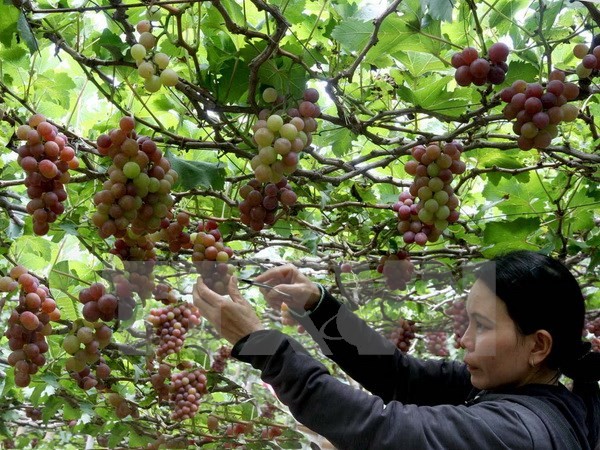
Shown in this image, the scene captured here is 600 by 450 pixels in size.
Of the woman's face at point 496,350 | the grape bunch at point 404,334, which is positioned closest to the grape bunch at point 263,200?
the woman's face at point 496,350

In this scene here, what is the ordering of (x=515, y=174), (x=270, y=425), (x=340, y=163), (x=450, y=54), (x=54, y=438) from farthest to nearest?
(x=54, y=438), (x=270, y=425), (x=515, y=174), (x=340, y=163), (x=450, y=54)

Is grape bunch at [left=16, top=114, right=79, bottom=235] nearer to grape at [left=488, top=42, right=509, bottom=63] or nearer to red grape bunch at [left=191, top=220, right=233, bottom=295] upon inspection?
red grape bunch at [left=191, top=220, right=233, bottom=295]

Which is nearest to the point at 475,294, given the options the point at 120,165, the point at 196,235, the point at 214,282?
the point at 214,282

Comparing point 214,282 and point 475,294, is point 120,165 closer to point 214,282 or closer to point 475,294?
point 214,282

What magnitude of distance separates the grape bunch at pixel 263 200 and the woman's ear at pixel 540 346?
2.07 feet

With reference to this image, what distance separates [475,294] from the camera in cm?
157

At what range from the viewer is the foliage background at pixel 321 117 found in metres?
1.70

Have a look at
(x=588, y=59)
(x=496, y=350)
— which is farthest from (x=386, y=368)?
(x=588, y=59)

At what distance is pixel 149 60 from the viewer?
1534mm

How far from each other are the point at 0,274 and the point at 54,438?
5.47 m

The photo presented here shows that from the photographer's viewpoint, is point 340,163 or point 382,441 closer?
point 382,441

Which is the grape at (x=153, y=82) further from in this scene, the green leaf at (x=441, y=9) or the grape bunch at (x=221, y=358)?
the grape bunch at (x=221, y=358)

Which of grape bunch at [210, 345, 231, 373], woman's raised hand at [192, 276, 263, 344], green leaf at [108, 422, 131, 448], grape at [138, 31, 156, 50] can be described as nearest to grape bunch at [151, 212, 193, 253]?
A: woman's raised hand at [192, 276, 263, 344]

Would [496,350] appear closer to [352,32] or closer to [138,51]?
[352,32]
